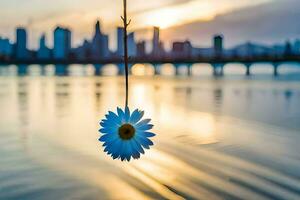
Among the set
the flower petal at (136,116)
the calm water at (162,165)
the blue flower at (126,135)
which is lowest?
the calm water at (162,165)

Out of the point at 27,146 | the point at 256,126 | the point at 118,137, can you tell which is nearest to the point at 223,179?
the point at 118,137

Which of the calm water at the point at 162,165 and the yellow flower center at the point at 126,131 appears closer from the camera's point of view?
the yellow flower center at the point at 126,131

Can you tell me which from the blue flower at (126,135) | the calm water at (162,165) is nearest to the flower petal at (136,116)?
the blue flower at (126,135)

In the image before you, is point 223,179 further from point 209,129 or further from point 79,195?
point 209,129

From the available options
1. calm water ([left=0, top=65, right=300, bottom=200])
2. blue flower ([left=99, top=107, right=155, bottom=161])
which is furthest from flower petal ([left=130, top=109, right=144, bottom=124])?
calm water ([left=0, top=65, right=300, bottom=200])

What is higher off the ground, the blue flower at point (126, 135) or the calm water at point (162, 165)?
the blue flower at point (126, 135)

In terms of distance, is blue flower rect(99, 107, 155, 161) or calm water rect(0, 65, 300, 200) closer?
blue flower rect(99, 107, 155, 161)

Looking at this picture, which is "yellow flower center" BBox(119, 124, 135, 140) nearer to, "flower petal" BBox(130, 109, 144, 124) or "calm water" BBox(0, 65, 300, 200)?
"flower petal" BBox(130, 109, 144, 124)

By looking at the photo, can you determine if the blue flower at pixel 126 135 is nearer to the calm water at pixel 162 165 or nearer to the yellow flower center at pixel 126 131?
the yellow flower center at pixel 126 131

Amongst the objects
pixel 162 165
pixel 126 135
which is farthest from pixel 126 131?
pixel 162 165
